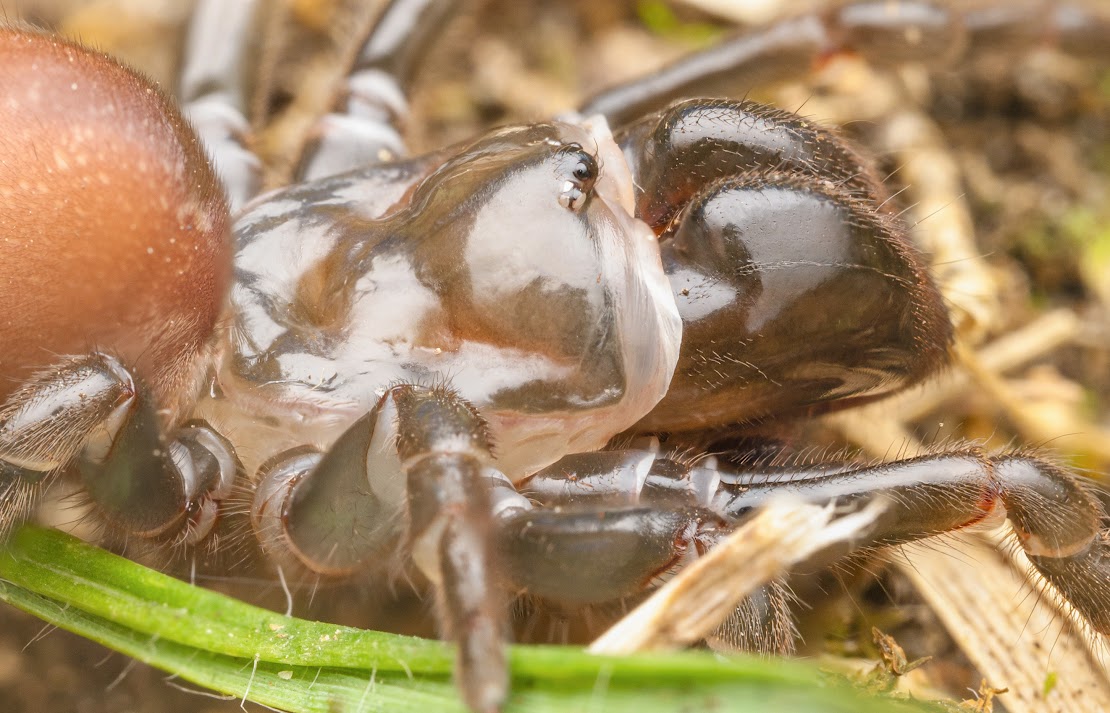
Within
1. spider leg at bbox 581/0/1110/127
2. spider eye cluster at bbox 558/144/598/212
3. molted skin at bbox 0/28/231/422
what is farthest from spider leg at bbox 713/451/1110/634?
spider leg at bbox 581/0/1110/127

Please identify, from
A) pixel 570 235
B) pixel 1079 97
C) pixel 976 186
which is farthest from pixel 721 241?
pixel 1079 97

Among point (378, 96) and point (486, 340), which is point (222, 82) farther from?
point (486, 340)

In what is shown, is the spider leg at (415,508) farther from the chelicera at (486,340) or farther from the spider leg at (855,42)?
the spider leg at (855,42)

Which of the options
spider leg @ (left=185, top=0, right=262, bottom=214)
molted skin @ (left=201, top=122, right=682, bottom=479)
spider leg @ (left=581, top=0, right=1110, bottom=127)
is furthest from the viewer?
spider leg @ (left=581, top=0, right=1110, bottom=127)

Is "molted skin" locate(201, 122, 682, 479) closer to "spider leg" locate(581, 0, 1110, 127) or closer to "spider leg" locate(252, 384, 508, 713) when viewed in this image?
"spider leg" locate(252, 384, 508, 713)

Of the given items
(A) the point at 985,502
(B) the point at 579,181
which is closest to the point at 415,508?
(B) the point at 579,181

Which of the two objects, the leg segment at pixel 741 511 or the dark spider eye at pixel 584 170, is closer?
the leg segment at pixel 741 511

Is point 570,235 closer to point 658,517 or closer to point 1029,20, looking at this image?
point 658,517

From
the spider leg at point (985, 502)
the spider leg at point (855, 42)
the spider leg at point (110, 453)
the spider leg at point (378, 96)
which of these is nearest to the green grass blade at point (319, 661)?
the spider leg at point (110, 453)
